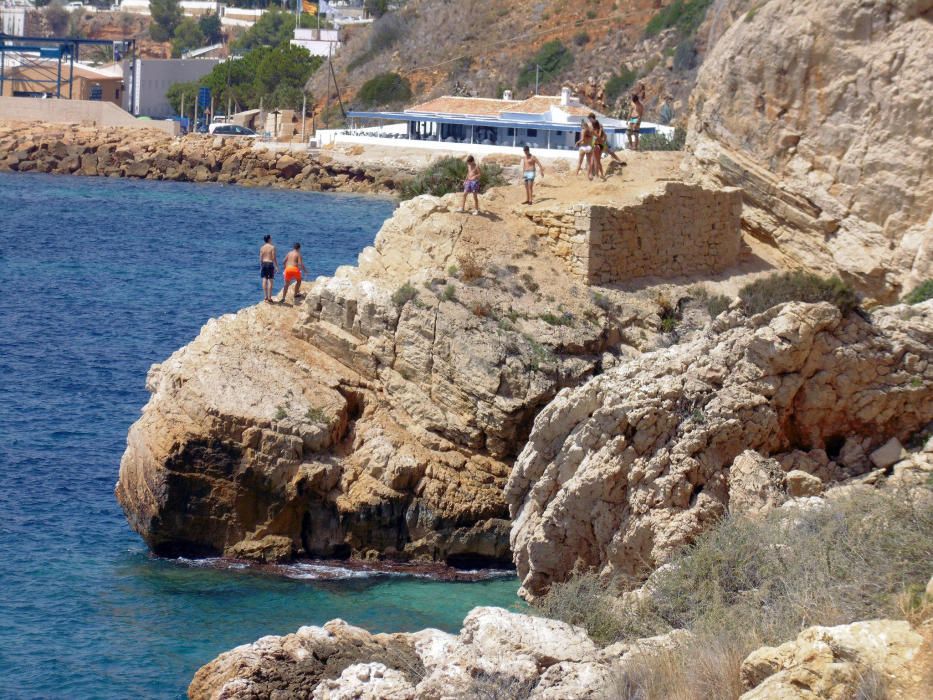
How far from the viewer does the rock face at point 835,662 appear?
23.1 ft

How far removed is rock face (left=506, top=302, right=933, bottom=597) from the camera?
41.8ft

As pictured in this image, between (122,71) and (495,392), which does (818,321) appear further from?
(122,71)

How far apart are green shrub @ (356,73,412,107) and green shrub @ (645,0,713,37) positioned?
577 inches

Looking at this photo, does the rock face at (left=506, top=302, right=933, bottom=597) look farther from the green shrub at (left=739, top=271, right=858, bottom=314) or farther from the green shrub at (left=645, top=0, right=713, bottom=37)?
the green shrub at (left=645, top=0, right=713, bottom=37)

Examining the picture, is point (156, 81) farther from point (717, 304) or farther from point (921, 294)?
point (921, 294)

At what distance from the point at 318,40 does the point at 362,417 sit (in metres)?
91.2

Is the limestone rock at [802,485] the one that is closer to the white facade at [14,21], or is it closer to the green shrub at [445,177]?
the green shrub at [445,177]

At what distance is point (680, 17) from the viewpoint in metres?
76.5

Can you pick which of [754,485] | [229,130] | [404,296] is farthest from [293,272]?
[229,130]

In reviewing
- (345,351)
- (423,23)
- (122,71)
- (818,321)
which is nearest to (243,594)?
(345,351)

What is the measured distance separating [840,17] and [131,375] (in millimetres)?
13479

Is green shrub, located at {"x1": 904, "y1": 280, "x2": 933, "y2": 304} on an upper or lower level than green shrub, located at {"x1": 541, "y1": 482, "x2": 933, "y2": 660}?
upper

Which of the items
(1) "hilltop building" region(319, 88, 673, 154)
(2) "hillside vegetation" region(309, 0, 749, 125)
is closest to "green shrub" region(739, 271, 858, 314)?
(1) "hilltop building" region(319, 88, 673, 154)

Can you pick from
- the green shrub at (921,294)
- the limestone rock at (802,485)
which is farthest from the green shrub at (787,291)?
the limestone rock at (802,485)
